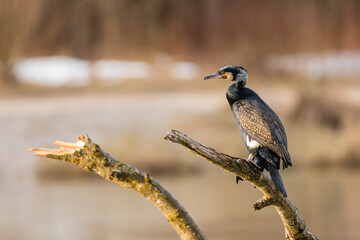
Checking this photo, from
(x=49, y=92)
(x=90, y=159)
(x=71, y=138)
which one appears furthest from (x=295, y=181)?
(x=90, y=159)

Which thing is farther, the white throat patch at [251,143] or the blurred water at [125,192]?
the blurred water at [125,192]

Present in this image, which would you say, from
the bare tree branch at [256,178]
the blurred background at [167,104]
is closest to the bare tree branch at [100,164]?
the bare tree branch at [256,178]

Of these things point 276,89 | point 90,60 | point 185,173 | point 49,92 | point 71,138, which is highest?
point 90,60

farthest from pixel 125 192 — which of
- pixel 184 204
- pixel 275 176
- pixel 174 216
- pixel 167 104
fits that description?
pixel 275 176

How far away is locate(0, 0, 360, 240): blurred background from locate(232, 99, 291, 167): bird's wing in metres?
4.46

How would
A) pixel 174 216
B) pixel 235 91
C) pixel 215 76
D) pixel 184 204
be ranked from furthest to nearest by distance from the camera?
pixel 184 204 → pixel 174 216 → pixel 235 91 → pixel 215 76

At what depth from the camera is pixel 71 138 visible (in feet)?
39.7

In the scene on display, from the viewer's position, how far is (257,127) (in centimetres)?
343

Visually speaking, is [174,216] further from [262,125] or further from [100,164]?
[262,125]

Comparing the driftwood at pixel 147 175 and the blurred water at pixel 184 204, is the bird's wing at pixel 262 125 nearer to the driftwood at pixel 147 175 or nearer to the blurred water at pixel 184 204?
the driftwood at pixel 147 175

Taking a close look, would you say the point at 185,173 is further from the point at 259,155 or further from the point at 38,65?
the point at 259,155

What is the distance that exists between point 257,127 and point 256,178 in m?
0.22

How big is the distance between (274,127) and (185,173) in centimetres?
745

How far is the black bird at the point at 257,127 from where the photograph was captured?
3.40m
